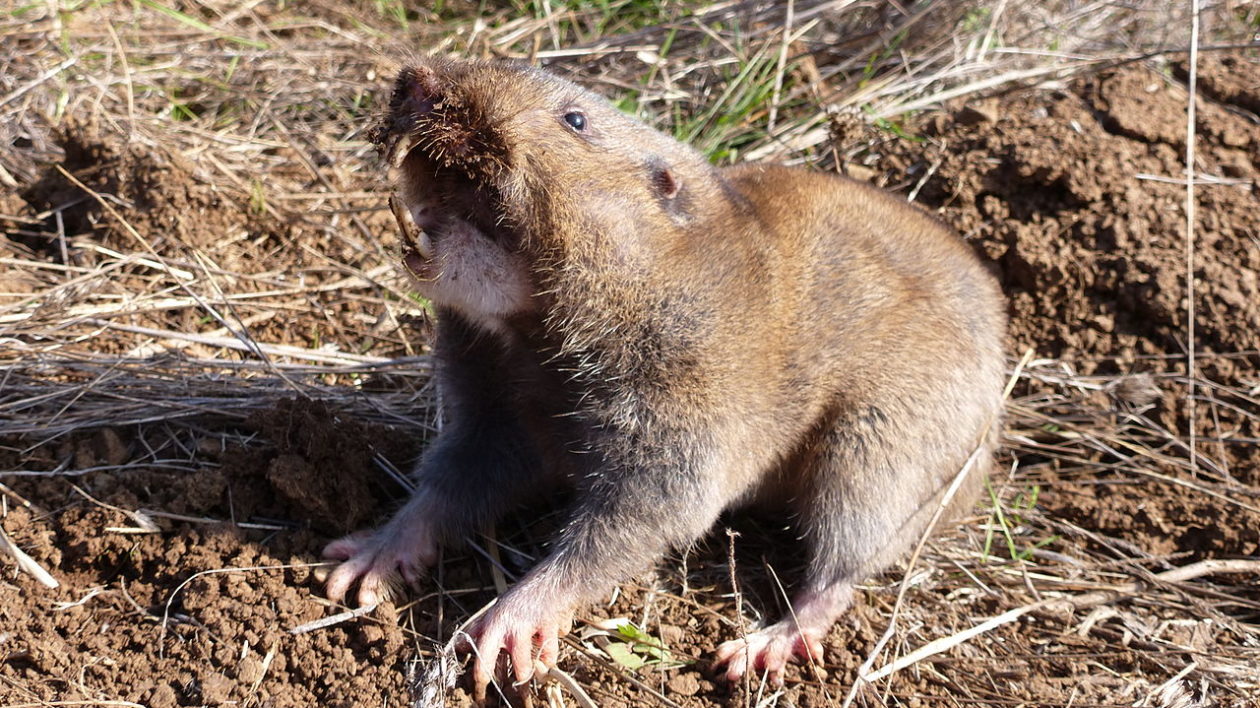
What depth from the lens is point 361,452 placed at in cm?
358

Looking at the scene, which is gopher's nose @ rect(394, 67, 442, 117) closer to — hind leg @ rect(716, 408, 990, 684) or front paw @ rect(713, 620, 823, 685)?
hind leg @ rect(716, 408, 990, 684)

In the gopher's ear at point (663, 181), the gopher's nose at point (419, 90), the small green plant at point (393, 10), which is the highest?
the gopher's nose at point (419, 90)

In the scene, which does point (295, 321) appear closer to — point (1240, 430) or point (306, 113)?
point (306, 113)

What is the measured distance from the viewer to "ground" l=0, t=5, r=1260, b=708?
306 cm

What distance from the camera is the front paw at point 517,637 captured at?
2.96 metres

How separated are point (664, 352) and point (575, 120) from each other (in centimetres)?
68

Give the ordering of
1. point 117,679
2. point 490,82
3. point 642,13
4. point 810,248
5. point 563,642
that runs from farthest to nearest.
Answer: point 642,13, point 810,248, point 563,642, point 117,679, point 490,82

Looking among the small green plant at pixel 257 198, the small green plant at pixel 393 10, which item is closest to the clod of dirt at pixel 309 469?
the small green plant at pixel 257 198

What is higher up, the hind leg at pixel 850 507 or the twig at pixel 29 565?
the hind leg at pixel 850 507

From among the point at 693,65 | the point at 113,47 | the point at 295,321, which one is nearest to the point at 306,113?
the point at 113,47

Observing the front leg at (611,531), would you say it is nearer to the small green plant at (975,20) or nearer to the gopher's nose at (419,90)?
the gopher's nose at (419,90)

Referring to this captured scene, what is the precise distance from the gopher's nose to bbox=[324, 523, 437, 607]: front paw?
1351 mm

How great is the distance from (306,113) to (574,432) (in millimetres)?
3019

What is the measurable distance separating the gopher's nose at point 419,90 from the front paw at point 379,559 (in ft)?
4.43
